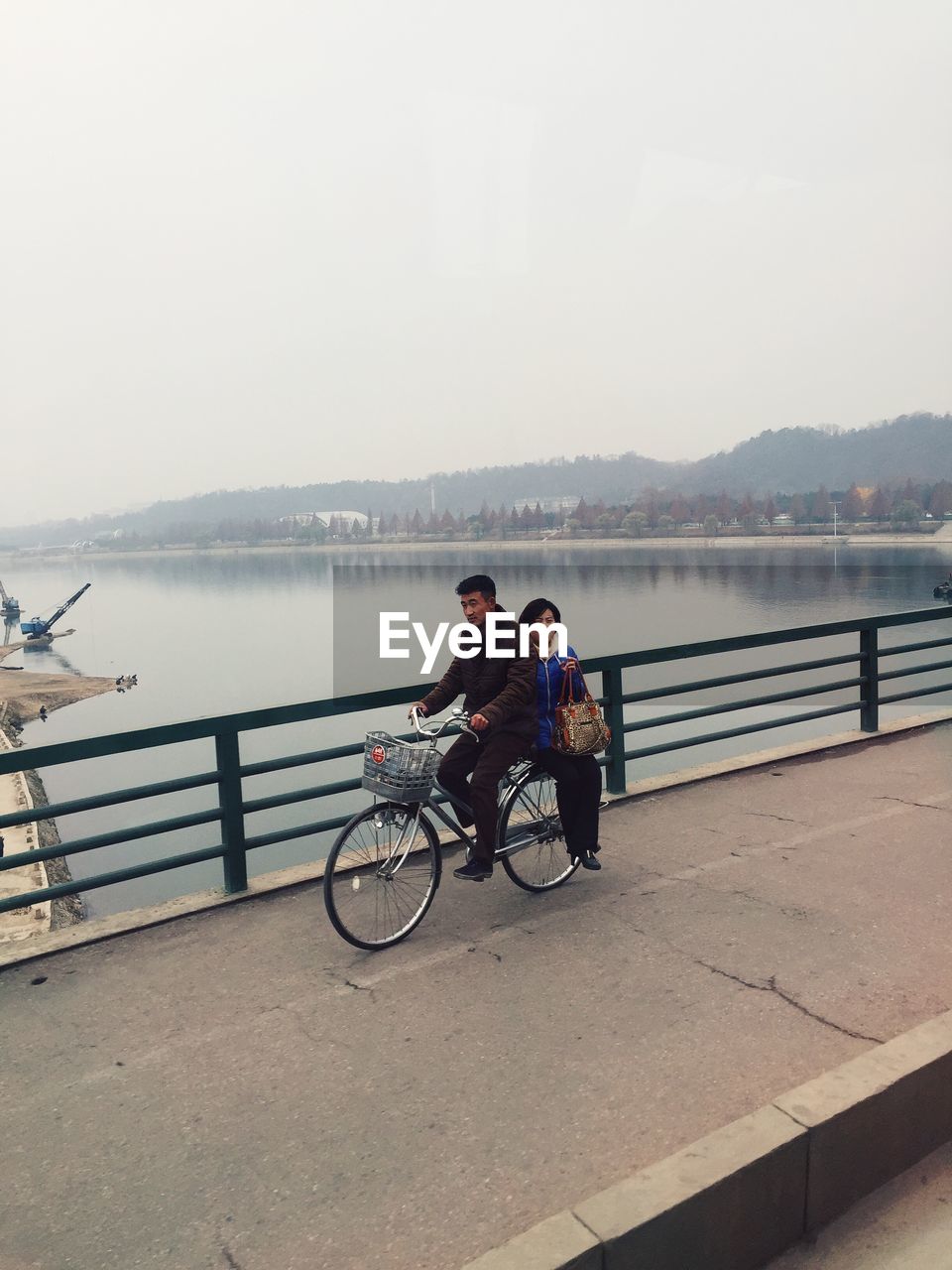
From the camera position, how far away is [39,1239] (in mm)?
2977

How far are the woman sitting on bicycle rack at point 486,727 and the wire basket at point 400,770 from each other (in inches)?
14.6

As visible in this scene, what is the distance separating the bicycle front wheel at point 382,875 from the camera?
486 cm

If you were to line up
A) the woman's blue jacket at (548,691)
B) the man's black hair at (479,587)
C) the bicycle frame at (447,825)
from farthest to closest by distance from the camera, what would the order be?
1. the woman's blue jacket at (548,691)
2. the man's black hair at (479,587)
3. the bicycle frame at (447,825)

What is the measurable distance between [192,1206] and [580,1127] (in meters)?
1.22

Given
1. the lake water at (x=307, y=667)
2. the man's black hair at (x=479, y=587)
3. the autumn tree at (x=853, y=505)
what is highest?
the man's black hair at (x=479, y=587)

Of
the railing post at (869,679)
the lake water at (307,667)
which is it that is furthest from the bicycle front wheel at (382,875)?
the lake water at (307,667)

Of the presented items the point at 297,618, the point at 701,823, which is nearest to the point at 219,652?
the point at 297,618

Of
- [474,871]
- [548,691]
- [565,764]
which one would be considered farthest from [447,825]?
[548,691]

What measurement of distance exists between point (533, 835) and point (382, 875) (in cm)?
100

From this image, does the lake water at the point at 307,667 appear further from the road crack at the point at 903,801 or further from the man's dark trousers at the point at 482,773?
the man's dark trousers at the point at 482,773

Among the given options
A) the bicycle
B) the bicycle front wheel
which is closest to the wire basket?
the bicycle

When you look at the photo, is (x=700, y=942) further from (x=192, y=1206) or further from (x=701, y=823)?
(x=192, y=1206)

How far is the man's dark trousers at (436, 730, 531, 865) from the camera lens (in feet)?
17.4

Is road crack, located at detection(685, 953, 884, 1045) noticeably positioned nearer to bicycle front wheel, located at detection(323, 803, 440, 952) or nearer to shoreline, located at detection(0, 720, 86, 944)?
bicycle front wheel, located at detection(323, 803, 440, 952)
